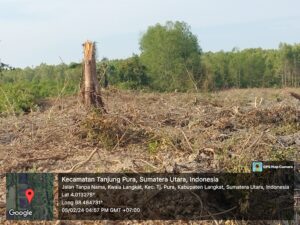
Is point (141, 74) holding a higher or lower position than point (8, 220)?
higher

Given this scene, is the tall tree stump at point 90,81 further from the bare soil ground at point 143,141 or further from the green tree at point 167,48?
the green tree at point 167,48

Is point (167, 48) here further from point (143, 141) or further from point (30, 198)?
point (30, 198)

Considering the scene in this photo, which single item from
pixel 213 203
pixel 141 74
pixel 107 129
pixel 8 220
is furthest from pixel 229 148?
pixel 141 74

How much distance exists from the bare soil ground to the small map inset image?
12cm

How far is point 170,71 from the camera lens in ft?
71.3

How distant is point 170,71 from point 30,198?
1806 cm

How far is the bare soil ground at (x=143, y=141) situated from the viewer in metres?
4.46

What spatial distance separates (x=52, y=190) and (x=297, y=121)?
204 inches

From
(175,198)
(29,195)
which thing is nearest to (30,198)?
(29,195)

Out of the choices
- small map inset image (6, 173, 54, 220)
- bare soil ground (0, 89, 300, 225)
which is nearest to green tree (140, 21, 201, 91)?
bare soil ground (0, 89, 300, 225)

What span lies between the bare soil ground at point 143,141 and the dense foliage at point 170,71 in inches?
65.4

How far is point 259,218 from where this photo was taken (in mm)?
3805

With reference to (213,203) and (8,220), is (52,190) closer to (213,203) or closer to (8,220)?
(8,220)

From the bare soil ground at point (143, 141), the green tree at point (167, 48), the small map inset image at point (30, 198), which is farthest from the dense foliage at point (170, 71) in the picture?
the small map inset image at point (30, 198)
